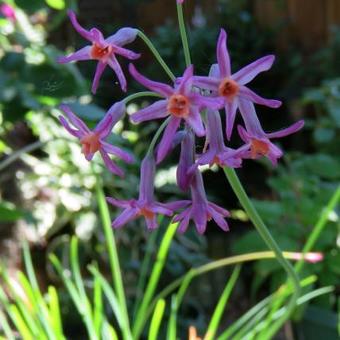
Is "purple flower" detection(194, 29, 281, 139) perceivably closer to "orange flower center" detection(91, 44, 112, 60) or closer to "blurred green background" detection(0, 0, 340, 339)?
"orange flower center" detection(91, 44, 112, 60)

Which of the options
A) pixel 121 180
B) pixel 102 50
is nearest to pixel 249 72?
pixel 102 50

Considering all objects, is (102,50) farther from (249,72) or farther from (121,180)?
(121,180)

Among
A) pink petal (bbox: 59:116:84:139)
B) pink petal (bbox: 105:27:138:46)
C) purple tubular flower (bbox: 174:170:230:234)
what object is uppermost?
pink petal (bbox: 105:27:138:46)

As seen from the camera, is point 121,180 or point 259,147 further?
point 121,180

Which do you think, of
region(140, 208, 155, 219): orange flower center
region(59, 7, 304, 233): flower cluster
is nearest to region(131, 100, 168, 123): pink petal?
region(59, 7, 304, 233): flower cluster

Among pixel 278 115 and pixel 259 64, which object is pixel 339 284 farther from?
pixel 259 64

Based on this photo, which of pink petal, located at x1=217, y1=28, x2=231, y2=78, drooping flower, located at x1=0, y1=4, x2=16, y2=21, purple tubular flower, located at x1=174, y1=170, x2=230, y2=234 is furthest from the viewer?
drooping flower, located at x1=0, y1=4, x2=16, y2=21

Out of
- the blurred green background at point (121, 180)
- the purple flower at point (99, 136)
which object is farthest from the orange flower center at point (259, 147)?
the blurred green background at point (121, 180)
